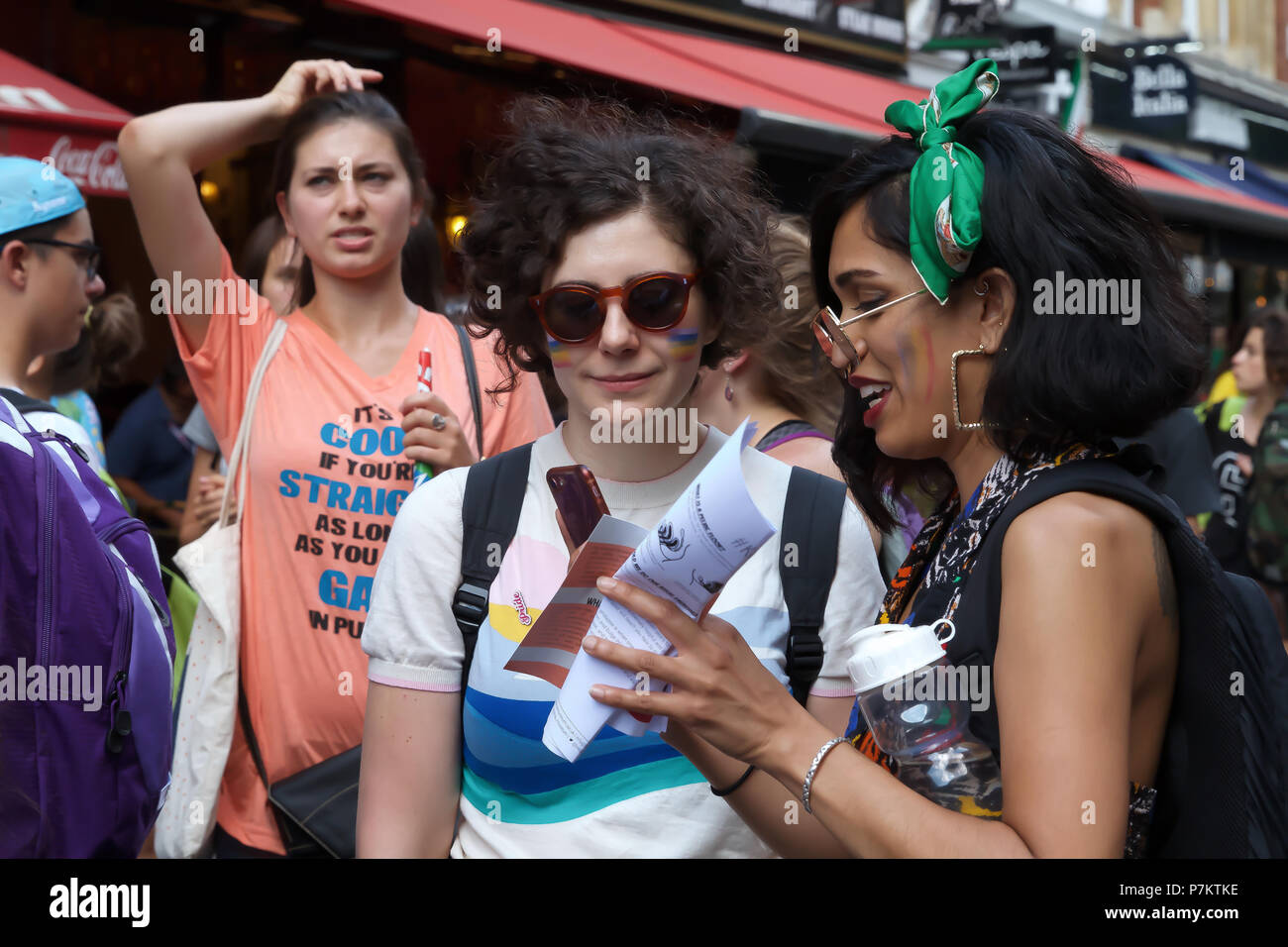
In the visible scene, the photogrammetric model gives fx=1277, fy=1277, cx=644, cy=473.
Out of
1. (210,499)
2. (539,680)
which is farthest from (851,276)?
(210,499)

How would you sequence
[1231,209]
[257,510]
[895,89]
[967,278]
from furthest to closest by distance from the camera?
[895,89]
[1231,209]
[257,510]
[967,278]

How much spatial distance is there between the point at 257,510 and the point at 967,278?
66.7 inches

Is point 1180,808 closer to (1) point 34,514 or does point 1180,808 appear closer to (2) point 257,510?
(1) point 34,514

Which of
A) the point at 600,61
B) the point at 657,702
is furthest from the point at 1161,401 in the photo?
the point at 600,61

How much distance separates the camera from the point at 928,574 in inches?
70.7

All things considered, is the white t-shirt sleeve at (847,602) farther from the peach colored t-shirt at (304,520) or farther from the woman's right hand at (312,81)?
the woman's right hand at (312,81)

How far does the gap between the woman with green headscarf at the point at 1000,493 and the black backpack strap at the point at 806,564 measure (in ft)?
0.31

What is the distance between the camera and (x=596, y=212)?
196 cm

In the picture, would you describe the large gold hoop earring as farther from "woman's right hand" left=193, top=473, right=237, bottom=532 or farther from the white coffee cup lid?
"woman's right hand" left=193, top=473, right=237, bottom=532

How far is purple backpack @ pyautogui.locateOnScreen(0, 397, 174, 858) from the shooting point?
1.94 metres

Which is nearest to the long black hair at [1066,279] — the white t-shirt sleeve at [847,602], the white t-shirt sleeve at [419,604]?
the white t-shirt sleeve at [847,602]

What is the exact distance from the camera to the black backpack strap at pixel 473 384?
287 centimetres

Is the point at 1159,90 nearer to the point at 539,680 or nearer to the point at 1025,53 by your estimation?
the point at 1025,53

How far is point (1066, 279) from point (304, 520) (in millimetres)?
1722
